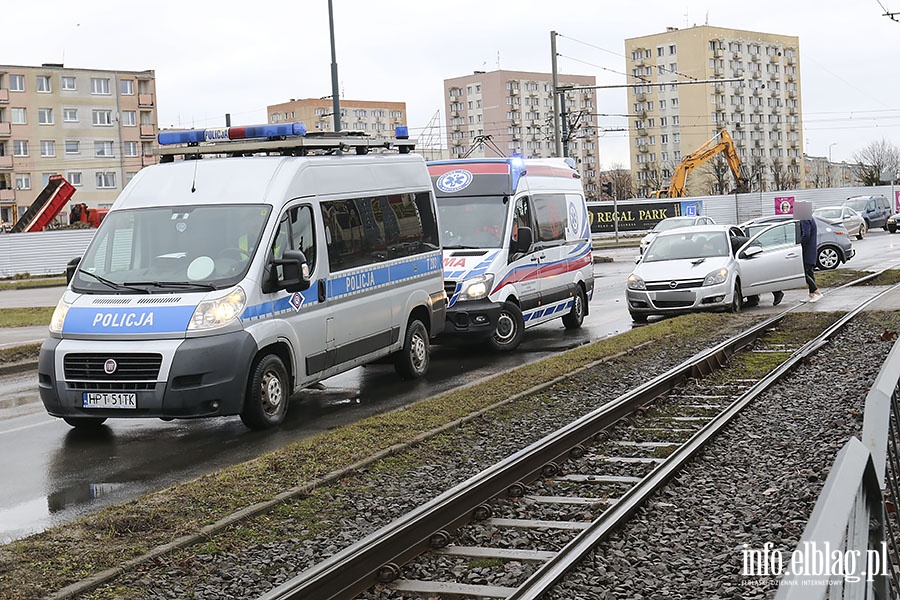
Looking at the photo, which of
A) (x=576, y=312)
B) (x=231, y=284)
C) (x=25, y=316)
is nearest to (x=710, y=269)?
(x=576, y=312)

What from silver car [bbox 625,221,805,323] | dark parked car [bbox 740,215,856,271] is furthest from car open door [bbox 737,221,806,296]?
dark parked car [bbox 740,215,856,271]

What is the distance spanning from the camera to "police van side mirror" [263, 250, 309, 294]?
418 inches

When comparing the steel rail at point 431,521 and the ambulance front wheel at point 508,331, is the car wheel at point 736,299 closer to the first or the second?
the ambulance front wheel at point 508,331

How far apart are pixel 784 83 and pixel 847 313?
442 ft

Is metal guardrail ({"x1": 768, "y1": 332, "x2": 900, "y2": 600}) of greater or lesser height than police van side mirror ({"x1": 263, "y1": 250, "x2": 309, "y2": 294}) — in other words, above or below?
below

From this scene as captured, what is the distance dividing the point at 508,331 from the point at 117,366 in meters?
7.46

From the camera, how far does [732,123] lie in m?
137

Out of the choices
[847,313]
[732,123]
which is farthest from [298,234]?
[732,123]

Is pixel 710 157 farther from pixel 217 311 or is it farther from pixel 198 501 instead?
pixel 198 501

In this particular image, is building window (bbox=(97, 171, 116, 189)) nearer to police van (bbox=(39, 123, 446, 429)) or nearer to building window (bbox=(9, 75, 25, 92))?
building window (bbox=(9, 75, 25, 92))

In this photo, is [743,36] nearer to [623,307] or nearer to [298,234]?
[623,307]

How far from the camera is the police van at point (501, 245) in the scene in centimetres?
1571

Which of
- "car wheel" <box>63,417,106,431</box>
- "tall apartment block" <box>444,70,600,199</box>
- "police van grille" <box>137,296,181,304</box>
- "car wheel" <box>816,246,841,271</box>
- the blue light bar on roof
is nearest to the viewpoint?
"police van grille" <box>137,296,181,304</box>

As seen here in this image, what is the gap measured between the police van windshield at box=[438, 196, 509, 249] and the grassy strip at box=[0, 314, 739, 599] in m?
4.45
